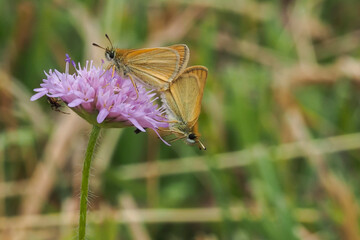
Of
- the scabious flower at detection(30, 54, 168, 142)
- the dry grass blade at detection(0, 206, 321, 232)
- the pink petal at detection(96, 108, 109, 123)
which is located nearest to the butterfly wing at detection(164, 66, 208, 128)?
the scabious flower at detection(30, 54, 168, 142)

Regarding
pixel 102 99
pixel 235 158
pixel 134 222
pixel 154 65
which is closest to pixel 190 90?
pixel 154 65

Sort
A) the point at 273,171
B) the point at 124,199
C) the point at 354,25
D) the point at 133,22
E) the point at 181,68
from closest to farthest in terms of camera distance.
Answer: the point at 181,68
the point at 124,199
the point at 273,171
the point at 133,22
the point at 354,25

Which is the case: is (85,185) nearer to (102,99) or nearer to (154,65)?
(102,99)

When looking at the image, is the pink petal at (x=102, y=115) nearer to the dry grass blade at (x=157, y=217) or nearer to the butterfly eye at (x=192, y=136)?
the butterfly eye at (x=192, y=136)

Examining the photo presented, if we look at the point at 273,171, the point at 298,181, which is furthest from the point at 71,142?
the point at 298,181

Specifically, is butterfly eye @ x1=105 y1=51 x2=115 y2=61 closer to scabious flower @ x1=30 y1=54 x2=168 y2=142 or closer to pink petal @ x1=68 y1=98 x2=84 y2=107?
scabious flower @ x1=30 y1=54 x2=168 y2=142

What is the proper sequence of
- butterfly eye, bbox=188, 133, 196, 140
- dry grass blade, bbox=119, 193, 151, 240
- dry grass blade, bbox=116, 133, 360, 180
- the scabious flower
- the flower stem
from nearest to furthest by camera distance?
1. the flower stem
2. the scabious flower
3. butterfly eye, bbox=188, 133, 196, 140
4. dry grass blade, bbox=119, 193, 151, 240
5. dry grass blade, bbox=116, 133, 360, 180

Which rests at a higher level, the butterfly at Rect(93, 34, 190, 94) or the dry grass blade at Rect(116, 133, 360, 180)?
the butterfly at Rect(93, 34, 190, 94)

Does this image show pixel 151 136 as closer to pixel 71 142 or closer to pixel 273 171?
pixel 71 142
